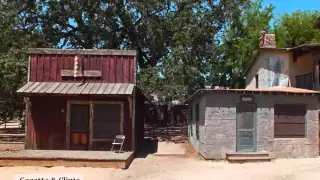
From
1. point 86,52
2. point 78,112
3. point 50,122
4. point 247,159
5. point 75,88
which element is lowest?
point 247,159

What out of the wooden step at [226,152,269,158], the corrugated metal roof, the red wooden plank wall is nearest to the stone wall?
the wooden step at [226,152,269,158]

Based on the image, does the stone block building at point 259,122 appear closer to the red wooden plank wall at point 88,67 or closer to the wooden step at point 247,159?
the wooden step at point 247,159

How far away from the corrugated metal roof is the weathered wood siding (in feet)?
1.65

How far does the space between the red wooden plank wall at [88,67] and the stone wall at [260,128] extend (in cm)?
360

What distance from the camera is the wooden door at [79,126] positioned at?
1574 centimetres

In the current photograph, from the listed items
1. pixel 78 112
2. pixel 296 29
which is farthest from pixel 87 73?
pixel 296 29

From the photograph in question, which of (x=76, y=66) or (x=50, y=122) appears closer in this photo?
(x=50, y=122)

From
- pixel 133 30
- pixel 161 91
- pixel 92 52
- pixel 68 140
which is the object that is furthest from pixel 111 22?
pixel 68 140

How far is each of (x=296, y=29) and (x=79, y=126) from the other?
1034 inches

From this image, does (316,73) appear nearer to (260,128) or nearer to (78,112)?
(260,128)

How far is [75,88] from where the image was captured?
50.0ft

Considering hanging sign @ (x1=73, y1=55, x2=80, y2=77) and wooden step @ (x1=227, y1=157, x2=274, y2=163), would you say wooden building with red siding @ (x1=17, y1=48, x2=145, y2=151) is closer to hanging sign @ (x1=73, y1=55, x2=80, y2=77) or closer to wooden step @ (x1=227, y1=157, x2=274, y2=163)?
hanging sign @ (x1=73, y1=55, x2=80, y2=77)

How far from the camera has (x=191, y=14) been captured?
2502 cm

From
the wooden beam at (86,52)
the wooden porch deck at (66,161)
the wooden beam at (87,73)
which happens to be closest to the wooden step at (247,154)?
the wooden porch deck at (66,161)
